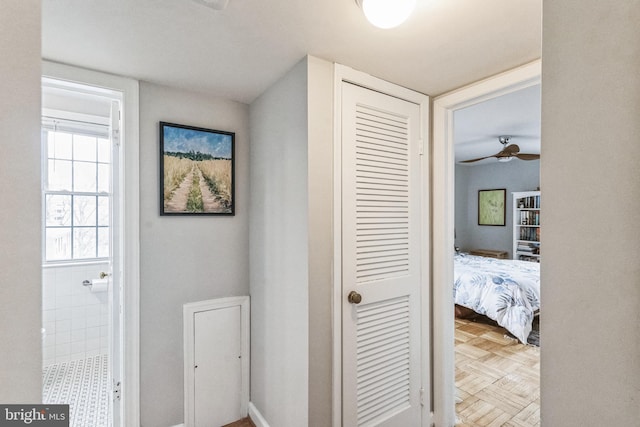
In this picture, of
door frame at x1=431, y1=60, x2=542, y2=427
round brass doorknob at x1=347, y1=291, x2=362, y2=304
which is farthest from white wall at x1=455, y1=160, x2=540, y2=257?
round brass doorknob at x1=347, y1=291, x2=362, y2=304

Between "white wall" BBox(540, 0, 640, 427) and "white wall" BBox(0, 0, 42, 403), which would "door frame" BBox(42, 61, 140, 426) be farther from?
"white wall" BBox(540, 0, 640, 427)

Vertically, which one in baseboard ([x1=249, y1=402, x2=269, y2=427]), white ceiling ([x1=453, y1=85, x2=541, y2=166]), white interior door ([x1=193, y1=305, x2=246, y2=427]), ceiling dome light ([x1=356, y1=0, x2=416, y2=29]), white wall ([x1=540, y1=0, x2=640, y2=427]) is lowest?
baseboard ([x1=249, y1=402, x2=269, y2=427])

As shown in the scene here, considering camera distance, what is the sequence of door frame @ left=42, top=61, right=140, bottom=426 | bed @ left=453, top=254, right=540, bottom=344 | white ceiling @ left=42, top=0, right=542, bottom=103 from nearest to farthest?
white ceiling @ left=42, top=0, right=542, bottom=103 < door frame @ left=42, top=61, right=140, bottom=426 < bed @ left=453, top=254, right=540, bottom=344

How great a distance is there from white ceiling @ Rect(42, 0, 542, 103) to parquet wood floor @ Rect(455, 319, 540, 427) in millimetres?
2255

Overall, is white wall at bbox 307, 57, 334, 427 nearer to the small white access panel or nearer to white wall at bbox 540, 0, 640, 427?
the small white access panel

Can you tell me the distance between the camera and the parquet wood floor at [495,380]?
2.07 metres

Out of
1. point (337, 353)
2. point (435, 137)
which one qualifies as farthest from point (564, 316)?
point (435, 137)

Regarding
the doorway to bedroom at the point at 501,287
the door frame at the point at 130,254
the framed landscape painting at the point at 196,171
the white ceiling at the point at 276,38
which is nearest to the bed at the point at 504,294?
the doorway to bedroom at the point at 501,287

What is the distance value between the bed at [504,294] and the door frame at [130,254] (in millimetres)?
2695

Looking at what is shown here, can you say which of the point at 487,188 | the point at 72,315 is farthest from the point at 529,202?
the point at 72,315

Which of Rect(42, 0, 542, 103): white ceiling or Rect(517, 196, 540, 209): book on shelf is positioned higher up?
Rect(42, 0, 542, 103): white ceiling

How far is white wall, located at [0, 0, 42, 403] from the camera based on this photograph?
1.39ft

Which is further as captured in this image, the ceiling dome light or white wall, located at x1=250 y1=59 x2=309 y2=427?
white wall, located at x1=250 y1=59 x2=309 y2=427

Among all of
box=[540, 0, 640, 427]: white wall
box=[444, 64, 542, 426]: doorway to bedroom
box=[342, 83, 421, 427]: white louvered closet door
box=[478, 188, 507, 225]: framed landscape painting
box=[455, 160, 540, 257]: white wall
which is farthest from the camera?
box=[478, 188, 507, 225]: framed landscape painting
